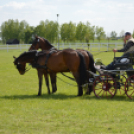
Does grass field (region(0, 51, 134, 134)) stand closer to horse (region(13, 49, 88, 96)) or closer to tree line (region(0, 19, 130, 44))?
horse (region(13, 49, 88, 96))

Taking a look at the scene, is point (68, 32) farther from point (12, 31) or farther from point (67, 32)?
point (12, 31)

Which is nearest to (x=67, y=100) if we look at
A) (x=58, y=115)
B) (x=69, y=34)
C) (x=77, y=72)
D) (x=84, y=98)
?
(x=84, y=98)

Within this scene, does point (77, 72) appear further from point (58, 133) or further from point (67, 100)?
point (58, 133)

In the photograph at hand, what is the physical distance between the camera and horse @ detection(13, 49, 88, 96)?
275 inches

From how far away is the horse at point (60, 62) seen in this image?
6988 millimetres

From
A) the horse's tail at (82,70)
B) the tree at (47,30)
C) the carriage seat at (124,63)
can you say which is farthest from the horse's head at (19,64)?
the tree at (47,30)

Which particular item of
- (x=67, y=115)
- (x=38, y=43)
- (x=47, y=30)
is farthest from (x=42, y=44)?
(x=47, y=30)

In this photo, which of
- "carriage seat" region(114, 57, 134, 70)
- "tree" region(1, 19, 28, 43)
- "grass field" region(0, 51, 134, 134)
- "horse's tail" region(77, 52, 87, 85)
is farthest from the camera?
"tree" region(1, 19, 28, 43)

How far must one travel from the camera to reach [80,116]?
16.1 ft

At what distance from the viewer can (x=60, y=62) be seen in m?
7.18

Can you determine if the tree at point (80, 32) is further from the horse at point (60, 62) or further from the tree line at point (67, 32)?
the horse at point (60, 62)

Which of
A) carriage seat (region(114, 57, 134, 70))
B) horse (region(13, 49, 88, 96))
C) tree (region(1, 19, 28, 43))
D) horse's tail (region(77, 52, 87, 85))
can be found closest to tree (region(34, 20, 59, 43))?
tree (region(1, 19, 28, 43))

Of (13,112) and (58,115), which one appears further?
(13,112)

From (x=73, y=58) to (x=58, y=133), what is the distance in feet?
11.0
